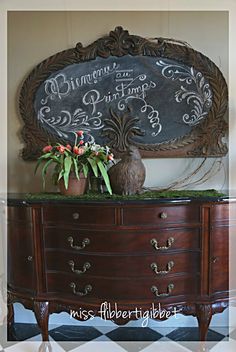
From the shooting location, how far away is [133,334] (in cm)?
230

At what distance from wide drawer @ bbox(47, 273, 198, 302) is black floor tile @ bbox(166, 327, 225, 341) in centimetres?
52

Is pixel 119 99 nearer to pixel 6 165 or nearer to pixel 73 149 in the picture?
pixel 73 149

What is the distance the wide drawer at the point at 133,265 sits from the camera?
6.13 ft

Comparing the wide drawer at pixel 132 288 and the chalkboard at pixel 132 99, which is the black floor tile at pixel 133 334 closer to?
the wide drawer at pixel 132 288

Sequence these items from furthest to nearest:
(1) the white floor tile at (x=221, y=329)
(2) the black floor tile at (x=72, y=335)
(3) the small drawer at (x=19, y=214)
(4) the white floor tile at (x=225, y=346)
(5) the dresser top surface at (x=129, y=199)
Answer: (1) the white floor tile at (x=221, y=329)
(2) the black floor tile at (x=72, y=335)
(4) the white floor tile at (x=225, y=346)
(3) the small drawer at (x=19, y=214)
(5) the dresser top surface at (x=129, y=199)

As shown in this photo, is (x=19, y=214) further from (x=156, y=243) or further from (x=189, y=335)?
(x=189, y=335)

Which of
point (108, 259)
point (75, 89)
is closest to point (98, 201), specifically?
point (108, 259)

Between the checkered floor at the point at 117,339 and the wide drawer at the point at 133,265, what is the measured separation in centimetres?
58

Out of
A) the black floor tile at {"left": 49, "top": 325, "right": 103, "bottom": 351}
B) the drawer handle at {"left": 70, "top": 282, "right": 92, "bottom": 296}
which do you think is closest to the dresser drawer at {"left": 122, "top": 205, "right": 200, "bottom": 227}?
the drawer handle at {"left": 70, "top": 282, "right": 92, "bottom": 296}

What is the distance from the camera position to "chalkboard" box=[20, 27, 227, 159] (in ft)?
7.68

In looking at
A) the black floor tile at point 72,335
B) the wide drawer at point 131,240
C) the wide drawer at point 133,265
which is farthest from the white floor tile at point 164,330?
the wide drawer at point 131,240

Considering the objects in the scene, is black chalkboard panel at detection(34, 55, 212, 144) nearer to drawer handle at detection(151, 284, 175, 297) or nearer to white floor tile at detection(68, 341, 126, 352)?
drawer handle at detection(151, 284, 175, 297)

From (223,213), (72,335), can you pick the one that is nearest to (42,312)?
(72,335)

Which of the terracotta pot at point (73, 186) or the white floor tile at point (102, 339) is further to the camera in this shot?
the white floor tile at point (102, 339)
